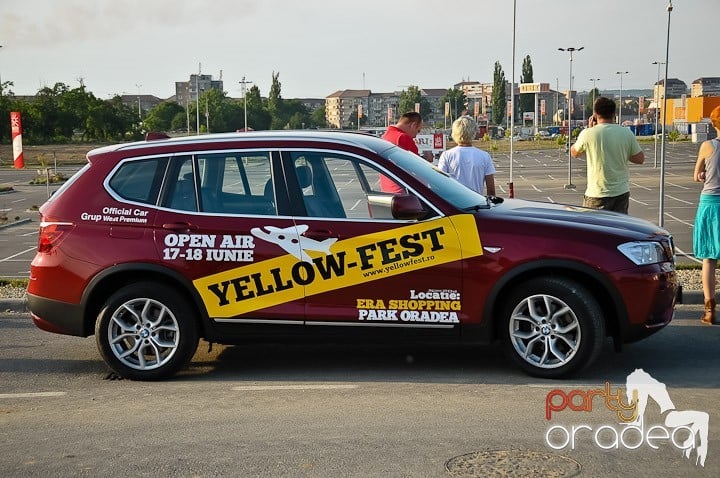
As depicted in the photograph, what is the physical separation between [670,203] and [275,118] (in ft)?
356

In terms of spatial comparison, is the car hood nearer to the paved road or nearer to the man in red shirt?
the paved road

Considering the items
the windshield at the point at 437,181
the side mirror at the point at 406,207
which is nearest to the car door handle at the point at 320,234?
the side mirror at the point at 406,207

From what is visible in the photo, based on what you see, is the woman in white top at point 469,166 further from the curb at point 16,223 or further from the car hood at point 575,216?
the curb at point 16,223

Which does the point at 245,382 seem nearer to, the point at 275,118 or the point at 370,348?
the point at 370,348

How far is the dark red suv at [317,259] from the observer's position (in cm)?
668

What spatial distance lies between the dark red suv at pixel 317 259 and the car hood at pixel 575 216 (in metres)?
0.03

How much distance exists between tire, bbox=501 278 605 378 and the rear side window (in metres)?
2.78

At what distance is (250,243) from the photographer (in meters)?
6.93

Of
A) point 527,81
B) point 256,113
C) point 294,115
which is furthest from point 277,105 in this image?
point 527,81

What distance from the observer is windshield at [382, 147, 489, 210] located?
23.1 ft

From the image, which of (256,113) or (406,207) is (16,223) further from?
(256,113)

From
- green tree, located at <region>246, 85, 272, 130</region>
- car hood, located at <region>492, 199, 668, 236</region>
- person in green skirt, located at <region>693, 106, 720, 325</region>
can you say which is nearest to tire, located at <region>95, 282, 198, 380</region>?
car hood, located at <region>492, 199, 668, 236</region>

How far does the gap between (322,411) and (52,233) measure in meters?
2.63

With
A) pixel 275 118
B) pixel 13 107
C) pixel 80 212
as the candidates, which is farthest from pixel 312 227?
pixel 275 118
